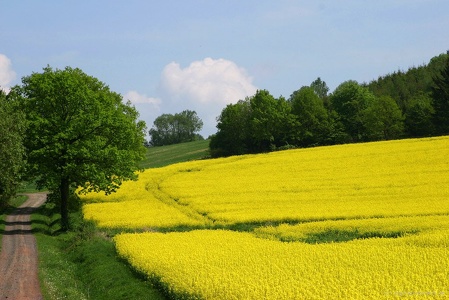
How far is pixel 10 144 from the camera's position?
34.3 meters

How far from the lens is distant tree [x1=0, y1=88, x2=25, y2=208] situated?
33.9m

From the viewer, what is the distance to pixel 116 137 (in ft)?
143

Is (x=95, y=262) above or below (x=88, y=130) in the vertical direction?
below

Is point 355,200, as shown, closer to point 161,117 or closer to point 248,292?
point 248,292

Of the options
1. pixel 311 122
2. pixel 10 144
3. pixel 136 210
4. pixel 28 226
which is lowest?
pixel 28 226

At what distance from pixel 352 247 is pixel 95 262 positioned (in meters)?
12.5

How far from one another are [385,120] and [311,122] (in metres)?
12.3

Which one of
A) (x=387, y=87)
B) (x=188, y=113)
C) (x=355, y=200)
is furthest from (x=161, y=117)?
(x=355, y=200)

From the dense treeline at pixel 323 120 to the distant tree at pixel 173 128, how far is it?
85.7 meters

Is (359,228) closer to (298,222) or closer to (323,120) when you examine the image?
(298,222)

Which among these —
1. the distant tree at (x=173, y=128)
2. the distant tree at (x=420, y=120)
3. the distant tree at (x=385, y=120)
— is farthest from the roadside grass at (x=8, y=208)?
the distant tree at (x=173, y=128)

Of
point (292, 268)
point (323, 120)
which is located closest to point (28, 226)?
point (292, 268)

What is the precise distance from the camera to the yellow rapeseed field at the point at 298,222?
1683cm

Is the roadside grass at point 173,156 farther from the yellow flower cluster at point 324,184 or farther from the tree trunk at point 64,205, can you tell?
the tree trunk at point 64,205
